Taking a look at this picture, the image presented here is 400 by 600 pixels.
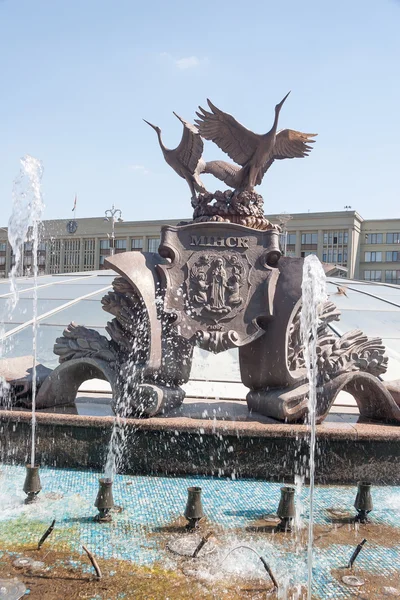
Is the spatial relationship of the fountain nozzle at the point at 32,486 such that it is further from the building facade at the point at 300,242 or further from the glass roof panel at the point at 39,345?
the building facade at the point at 300,242

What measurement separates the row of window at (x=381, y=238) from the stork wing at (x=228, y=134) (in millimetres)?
56769

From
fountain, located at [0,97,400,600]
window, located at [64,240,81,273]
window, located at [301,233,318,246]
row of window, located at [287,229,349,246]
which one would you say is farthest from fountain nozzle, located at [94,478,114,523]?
window, located at [301,233,318,246]

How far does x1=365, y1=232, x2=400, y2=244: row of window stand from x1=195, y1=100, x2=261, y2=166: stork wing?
186 ft

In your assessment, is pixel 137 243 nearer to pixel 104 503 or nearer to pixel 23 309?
pixel 23 309

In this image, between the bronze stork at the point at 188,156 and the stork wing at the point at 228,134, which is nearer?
the stork wing at the point at 228,134

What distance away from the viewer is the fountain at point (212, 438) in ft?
11.8

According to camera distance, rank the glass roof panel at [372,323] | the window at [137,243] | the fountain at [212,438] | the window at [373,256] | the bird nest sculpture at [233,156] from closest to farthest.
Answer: the fountain at [212,438]
the bird nest sculpture at [233,156]
the glass roof panel at [372,323]
the window at [137,243]
the window at [373,256]

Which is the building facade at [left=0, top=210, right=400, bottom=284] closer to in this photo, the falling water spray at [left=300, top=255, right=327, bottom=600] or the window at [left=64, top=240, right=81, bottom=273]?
the window at [left=64, top=240, right=81, bottom=273]

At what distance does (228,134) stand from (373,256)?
57.3 m

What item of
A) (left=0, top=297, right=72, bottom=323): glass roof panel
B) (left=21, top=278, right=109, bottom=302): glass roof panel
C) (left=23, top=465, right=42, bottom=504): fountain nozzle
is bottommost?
(left=23, top=465, right=42, bottom=504): fountain nozzle

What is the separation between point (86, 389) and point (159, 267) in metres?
2.71

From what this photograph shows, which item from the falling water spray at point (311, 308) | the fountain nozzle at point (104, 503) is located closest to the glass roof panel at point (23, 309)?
the falling water spray at point (311, 308)

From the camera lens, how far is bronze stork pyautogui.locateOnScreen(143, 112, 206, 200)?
23.5 ft

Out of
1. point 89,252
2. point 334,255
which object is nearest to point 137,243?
point 89,252
